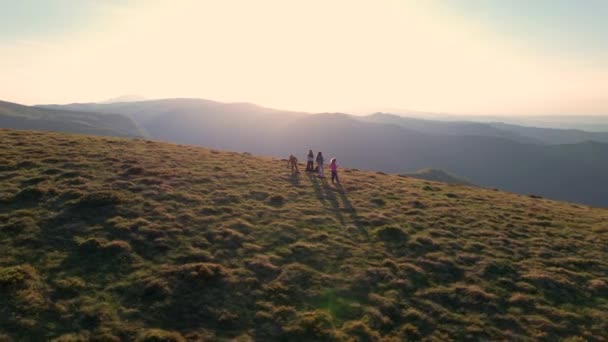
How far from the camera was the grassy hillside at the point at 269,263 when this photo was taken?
43.7 ft

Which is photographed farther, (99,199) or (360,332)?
(99,199)

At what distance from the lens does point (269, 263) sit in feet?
57.1

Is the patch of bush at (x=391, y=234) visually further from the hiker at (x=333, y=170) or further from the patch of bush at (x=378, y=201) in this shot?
the hiker at (x=333, y=170)

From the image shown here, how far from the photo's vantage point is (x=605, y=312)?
15461 mm

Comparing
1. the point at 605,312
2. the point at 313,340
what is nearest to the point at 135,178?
the point at 313,340

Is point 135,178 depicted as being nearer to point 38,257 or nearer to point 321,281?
point 38,257

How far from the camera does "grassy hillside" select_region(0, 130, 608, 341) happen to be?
13.3 m

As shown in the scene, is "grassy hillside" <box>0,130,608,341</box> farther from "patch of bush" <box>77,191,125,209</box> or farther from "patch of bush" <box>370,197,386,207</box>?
"patch of bush" <box>370,197,386,207</box>

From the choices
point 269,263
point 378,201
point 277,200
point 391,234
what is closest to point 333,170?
point 378,201

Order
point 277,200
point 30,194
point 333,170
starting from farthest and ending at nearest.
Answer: point 333,170 → point 277,200 → point 30,194

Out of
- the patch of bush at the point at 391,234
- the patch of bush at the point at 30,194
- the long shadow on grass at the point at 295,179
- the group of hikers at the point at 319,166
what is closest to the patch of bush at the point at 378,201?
the group of hikers at the point at 319,166

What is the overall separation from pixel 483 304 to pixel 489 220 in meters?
13.2

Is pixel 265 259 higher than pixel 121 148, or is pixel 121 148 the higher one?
pixel 121 148

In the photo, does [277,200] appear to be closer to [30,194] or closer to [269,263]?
[269,263]
